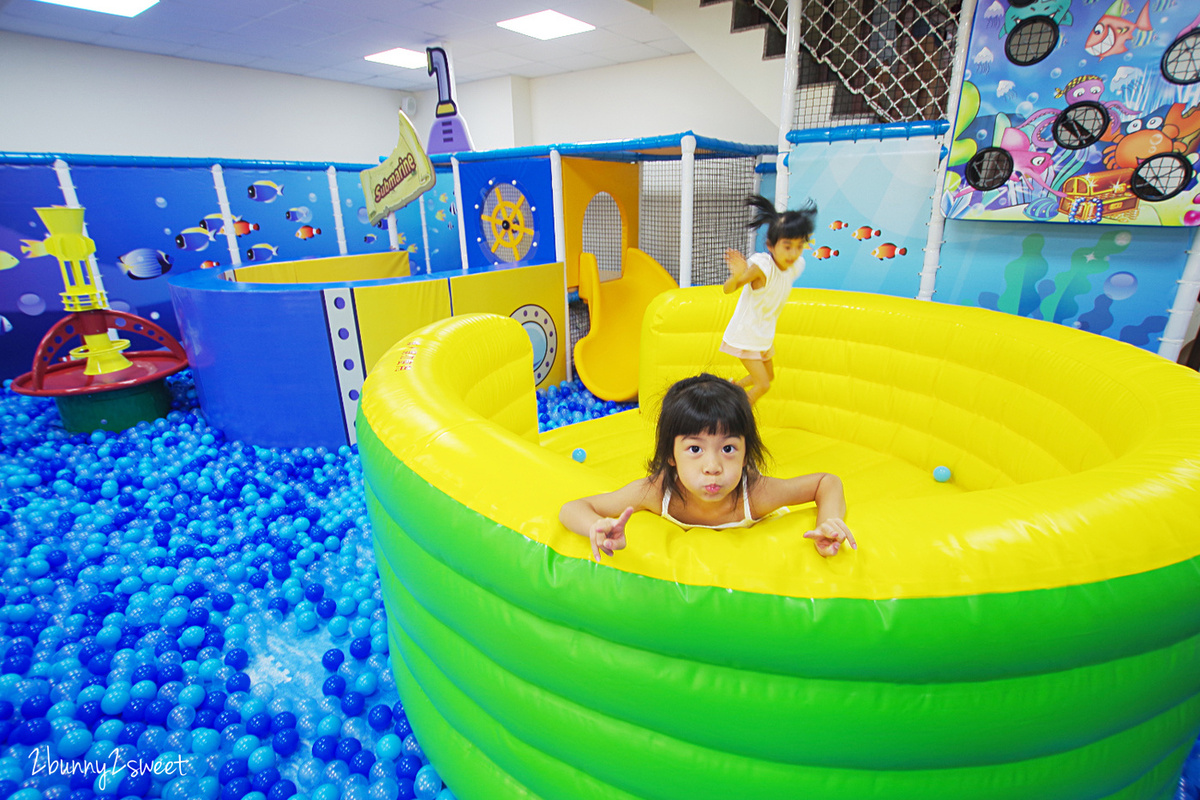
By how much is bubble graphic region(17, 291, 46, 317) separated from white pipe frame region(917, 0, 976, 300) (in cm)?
564

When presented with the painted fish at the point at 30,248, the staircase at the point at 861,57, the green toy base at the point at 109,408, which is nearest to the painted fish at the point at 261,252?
the painted fish at the point at 30,248

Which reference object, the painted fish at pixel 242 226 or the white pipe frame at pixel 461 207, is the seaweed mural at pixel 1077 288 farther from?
the painted fish at pixel 242 226

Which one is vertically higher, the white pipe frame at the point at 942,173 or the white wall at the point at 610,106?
the white wall at the point at 610,106

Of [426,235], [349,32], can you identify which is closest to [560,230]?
[426,235]

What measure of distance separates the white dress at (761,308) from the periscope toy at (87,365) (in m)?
3.35

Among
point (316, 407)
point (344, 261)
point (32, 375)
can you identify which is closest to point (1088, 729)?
point (316, 407)

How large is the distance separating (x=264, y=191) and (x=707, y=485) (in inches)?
208

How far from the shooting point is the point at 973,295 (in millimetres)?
3119

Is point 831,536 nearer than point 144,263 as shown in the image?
Yes

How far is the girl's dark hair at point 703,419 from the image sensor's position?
1.05 meters

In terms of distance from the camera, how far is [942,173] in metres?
3.01

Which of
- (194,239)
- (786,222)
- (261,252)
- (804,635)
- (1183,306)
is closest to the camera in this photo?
(804,635)

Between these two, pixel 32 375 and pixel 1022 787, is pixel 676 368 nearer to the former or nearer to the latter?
pixel 1022 787

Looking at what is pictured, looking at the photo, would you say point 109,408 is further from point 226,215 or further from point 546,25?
point 546,25
